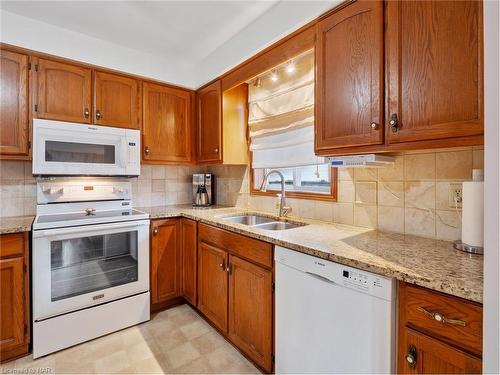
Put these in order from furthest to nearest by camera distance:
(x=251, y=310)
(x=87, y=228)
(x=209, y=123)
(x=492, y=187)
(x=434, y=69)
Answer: (x=209, y=123)
(x=87, y=228)
(x=251, y=310)
(x=434, y=69)
(x=492, y=187)

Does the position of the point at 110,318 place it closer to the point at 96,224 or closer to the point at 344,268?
the point at 96,224

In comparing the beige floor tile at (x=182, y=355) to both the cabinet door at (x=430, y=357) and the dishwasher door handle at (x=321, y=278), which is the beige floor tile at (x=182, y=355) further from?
the cabinet door at (x=430, y=357)

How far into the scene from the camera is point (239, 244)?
1.69 m

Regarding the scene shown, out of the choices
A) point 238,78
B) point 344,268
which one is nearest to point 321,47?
point 238,78

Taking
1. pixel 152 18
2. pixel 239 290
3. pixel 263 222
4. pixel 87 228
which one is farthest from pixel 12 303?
Answer: pixel 152 18

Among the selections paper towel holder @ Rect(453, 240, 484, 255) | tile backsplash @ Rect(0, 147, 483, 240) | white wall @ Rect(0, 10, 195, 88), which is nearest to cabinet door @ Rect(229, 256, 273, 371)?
tile backsplash @ Rect(0, 147, 483, 240)

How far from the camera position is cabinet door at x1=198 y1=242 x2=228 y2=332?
1875 millimetres

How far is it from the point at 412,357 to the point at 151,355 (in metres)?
1.59

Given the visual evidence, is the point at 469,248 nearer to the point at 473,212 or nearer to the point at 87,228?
the point at 473,212

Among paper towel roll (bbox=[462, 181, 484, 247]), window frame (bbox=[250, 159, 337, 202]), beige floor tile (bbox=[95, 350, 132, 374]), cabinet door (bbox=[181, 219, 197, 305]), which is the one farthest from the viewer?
cabinet door (bbox=[181, 219, 197, 305])

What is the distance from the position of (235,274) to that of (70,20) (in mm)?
2226

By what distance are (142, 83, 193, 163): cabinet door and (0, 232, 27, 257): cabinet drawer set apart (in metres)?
1.12

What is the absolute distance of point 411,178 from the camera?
144 cm

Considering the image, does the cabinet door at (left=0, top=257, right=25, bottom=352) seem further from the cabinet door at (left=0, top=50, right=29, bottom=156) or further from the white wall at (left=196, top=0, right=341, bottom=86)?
the white wall at (left=196, top=0, right=341, bottom=86)
